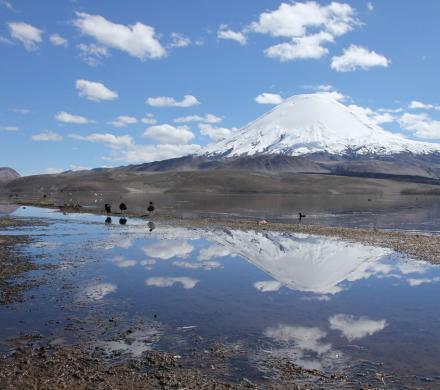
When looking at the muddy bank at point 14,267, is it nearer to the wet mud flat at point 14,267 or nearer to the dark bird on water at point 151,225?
the wet mud flat at point 14,267

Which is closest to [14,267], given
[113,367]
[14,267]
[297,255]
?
[14,267]

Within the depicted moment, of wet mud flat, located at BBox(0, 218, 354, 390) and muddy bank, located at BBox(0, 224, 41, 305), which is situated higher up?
muddy bank, located at BBox(0, 224, 41, 305)

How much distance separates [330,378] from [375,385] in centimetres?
96

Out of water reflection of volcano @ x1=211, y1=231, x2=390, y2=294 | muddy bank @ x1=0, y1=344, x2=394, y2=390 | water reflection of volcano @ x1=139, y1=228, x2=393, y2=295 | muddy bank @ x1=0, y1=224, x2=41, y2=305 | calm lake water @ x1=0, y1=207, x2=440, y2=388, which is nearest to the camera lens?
muddy bank @ x1=0, y1=344, x2=394, y2=390

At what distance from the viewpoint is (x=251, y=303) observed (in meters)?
17.8

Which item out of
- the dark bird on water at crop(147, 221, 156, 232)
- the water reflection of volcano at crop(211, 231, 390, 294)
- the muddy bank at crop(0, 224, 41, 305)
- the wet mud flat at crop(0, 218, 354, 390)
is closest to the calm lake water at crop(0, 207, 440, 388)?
the water reflection of volcano at crop(211, 231, 390, 294)

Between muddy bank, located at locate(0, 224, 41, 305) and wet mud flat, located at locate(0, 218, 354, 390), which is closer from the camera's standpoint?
wet mud flat, located at locate(0, 218, 354, 390)

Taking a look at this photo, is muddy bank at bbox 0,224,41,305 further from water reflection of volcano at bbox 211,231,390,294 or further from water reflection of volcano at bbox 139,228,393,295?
water reflection of volcano at bbox 211,231,390,294

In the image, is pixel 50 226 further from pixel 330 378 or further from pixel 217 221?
pixel 330 378

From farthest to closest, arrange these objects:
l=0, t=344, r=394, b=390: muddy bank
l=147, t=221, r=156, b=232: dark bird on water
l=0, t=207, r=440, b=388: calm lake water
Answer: l=147, t=221, r=156, b=232: dark bird on water, l=0, t=207, r=440, b=388: calm lake water, l=0, t=344, r=394, b=390: muddy bank

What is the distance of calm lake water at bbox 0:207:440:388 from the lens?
1321 cm

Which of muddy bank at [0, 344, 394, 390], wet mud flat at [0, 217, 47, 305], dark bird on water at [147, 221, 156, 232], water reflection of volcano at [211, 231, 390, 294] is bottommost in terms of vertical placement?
muddy bank at [0, 344, 394, 390]

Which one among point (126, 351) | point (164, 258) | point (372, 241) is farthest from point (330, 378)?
point (372, 241)

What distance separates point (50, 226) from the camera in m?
42.6
